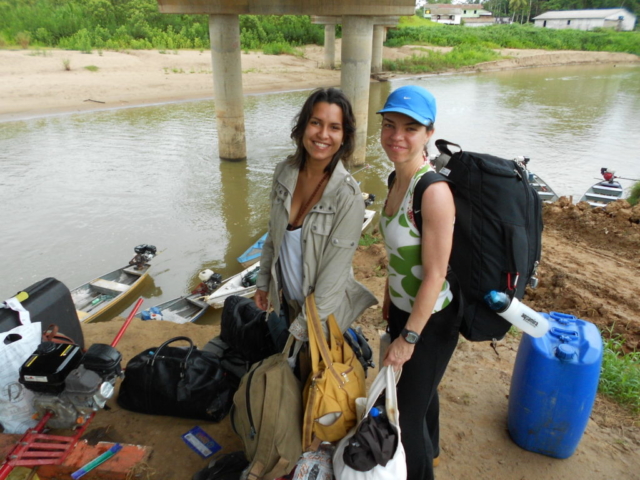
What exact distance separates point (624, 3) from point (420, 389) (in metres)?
86.4

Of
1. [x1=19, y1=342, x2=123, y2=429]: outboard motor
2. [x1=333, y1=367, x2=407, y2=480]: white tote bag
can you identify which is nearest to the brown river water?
[x1=19, y1=342, x2=123, y2=429]: outboard motor

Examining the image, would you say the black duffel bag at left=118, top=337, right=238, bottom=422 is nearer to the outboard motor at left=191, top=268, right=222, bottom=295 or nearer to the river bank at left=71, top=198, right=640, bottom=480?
the river bank at left=71, top=198, right=640, bottom=480

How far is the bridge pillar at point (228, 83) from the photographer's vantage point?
46.9 feet

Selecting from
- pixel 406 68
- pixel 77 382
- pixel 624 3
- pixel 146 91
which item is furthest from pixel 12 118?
pixel 624 3

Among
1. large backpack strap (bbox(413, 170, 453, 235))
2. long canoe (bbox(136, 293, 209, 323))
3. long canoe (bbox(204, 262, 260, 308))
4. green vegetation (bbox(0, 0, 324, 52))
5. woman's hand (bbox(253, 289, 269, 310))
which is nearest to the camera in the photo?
large backpack strap (bbox(413, 170, 453, 235))

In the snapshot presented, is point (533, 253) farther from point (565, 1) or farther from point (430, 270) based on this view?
point (565, 1)

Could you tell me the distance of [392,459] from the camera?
75.4 inches

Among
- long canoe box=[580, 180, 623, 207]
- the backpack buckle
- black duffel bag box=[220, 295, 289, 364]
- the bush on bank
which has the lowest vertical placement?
long canoe box=[580, 180, 623, 207]

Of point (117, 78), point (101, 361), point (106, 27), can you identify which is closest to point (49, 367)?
point (101, 361)

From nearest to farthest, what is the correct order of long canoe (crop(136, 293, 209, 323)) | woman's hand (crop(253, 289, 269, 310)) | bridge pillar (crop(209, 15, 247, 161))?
1. woman's hand (crop(253, 289, 269, 310))
2. long canoe (crop(136, 293, 209, 323))
3. bridge pillar (crop(209, 15, 247, 161))

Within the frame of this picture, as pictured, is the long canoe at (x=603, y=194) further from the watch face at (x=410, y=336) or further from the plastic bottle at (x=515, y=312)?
the watch face at (x=410, y=336)

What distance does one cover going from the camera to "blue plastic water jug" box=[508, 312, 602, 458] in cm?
244

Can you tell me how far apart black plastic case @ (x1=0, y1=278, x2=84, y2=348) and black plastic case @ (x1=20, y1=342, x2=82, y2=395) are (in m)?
0.55

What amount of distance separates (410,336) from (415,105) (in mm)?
1011
